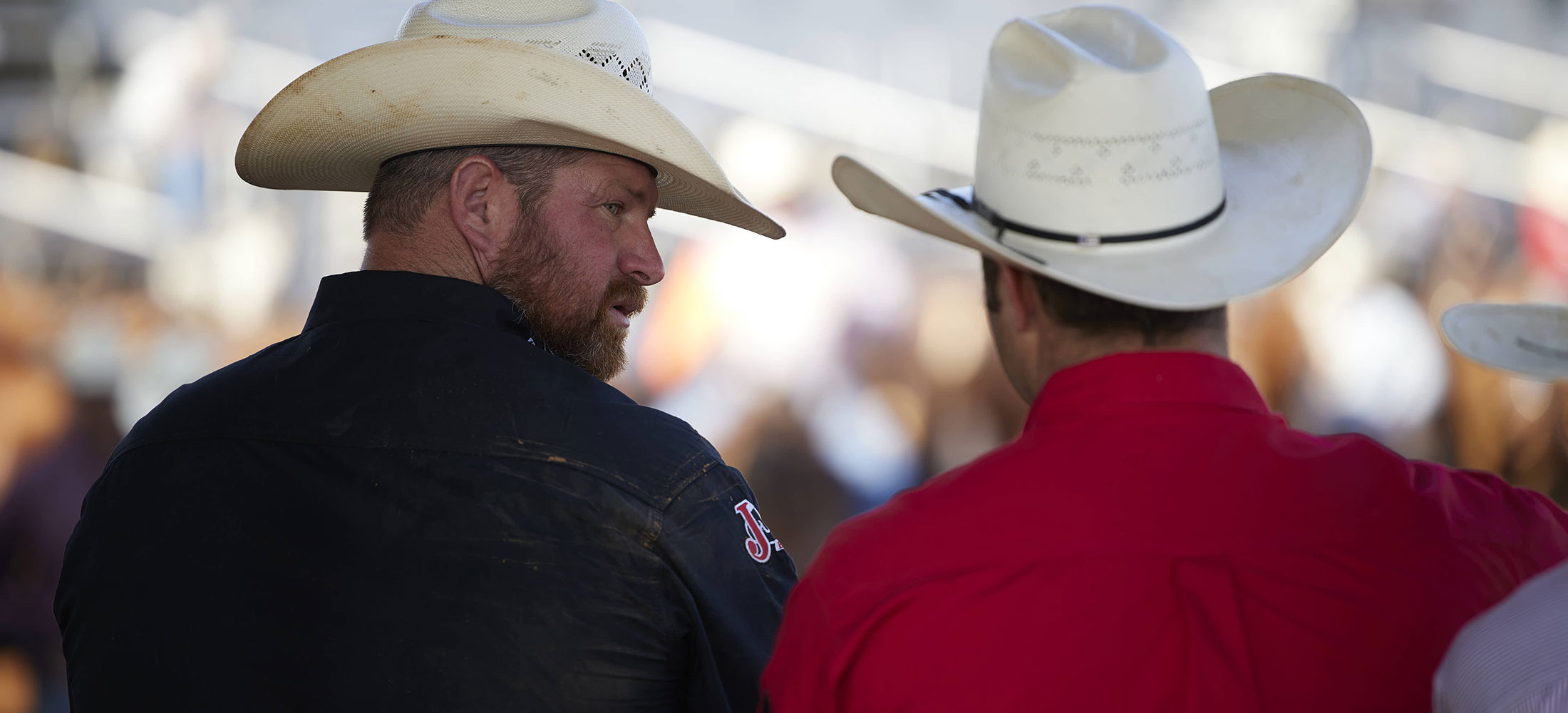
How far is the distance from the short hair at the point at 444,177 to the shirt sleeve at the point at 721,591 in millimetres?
527

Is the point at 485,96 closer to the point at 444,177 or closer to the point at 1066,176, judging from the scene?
the point at 444,177

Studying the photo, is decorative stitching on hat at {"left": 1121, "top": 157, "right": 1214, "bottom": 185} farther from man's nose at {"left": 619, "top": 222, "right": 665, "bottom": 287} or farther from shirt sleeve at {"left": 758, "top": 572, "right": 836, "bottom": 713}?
man's nose at {"left": 619, "top": 222, "right": 665, "bottom": 287}

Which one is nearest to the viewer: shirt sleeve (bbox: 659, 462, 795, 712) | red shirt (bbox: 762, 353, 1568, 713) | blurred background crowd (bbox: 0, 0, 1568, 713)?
red shirt (bbox: 762, 353, 1568, 713)

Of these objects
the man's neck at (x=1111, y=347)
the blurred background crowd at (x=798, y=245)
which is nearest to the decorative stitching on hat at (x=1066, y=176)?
the man's neck at (x=1111, y=347)

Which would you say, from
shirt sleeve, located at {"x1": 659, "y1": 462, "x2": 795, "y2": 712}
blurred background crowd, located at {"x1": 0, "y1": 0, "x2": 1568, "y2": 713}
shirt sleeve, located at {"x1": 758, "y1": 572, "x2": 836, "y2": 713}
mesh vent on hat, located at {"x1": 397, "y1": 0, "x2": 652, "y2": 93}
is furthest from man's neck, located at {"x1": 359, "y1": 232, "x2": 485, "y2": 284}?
blurred background crowd, located at {"x1": 0, "y1": 0, "x2": 1568, "y2": 713}

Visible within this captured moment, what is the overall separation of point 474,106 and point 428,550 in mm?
604

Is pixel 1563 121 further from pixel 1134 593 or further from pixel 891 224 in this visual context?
pixel 1134 593

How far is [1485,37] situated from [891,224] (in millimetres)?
2419

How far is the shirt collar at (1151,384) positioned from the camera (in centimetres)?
107

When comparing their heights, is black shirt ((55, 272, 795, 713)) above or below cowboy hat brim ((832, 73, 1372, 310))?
below

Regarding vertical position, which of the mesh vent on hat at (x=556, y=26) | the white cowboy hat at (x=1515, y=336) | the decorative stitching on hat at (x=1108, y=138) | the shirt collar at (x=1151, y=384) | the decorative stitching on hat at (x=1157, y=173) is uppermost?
the mesh vent on hat at (x=556, y=26)

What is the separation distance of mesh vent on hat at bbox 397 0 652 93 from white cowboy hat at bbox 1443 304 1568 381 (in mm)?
1114

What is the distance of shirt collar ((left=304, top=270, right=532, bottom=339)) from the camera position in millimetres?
1517

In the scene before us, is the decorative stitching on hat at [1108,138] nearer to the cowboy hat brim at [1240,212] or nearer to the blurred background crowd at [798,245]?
the cowboy hat brim at [1240,212]
